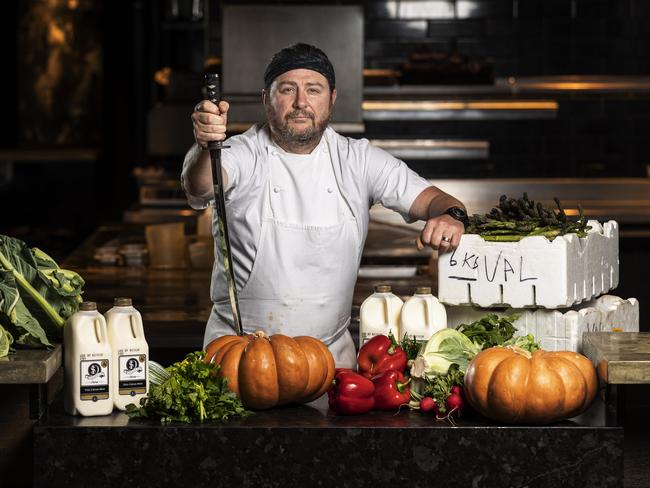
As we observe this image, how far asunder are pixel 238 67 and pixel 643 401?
153 inches

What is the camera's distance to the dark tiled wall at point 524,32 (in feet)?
28.8

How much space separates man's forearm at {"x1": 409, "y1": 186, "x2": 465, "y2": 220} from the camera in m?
3.58

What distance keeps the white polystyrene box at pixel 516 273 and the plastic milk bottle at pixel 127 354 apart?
2.53 ft

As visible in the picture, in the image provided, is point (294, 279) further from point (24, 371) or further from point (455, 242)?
point (24, 371)

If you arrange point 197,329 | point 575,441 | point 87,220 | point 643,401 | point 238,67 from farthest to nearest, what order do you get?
point 87,220
point 238,67
point 197,329
point 643,401
point 575,441

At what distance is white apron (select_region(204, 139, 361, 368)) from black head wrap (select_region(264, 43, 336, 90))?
0.25 metres

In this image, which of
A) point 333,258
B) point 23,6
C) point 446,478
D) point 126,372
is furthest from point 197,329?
point 23,6

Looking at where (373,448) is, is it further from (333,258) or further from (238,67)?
(238,67)

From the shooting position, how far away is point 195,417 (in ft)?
8.85

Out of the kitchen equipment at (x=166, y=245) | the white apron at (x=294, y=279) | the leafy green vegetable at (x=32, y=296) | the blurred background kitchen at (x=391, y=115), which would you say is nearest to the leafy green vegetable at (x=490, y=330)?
the white apron at (x=294, y=279)

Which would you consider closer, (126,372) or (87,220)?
(126,372)

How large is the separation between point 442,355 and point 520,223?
432 millimetres

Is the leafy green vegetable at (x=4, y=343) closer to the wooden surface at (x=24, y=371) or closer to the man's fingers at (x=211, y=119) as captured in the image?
the wooden surface at (x=24, y=371)

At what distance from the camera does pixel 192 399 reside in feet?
8.73
